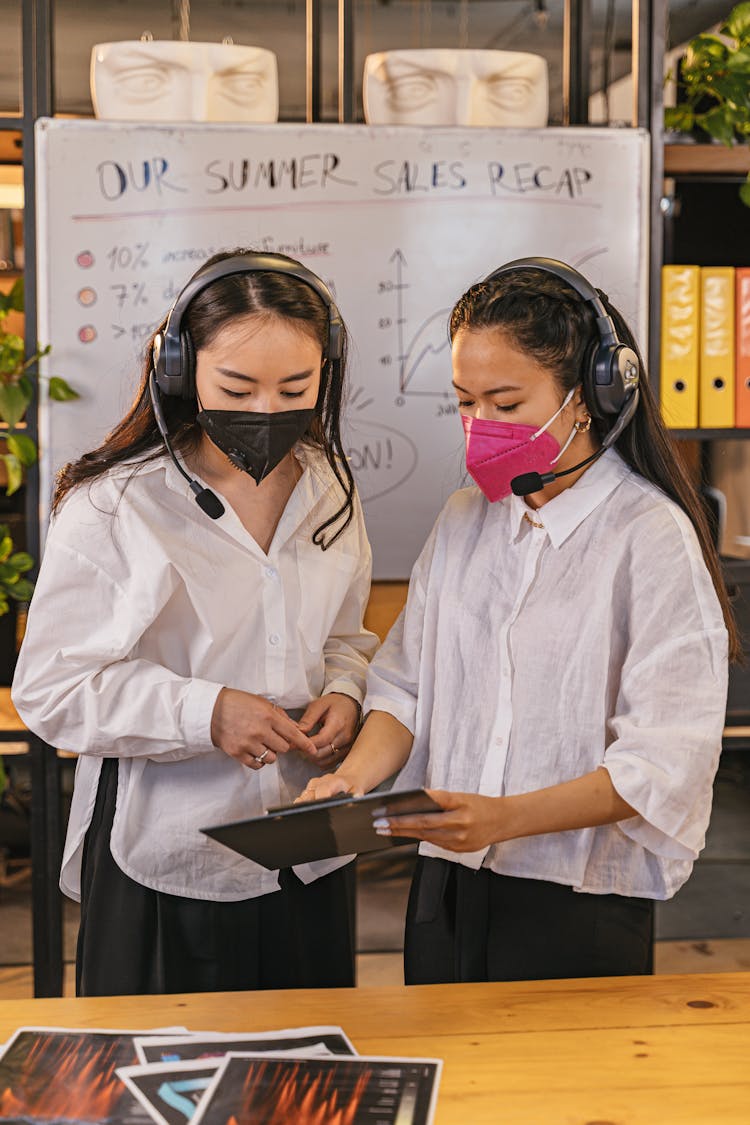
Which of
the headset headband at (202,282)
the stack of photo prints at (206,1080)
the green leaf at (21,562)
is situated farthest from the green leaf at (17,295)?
the stack of photo prints at (206,1080)

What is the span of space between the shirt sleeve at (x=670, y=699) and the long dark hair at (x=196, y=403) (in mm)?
498

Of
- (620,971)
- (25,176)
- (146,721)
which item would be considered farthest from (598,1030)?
(25,176)

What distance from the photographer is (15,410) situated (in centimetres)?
242

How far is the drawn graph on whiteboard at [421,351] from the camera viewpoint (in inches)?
103

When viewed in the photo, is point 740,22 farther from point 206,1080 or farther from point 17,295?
point 206,1080

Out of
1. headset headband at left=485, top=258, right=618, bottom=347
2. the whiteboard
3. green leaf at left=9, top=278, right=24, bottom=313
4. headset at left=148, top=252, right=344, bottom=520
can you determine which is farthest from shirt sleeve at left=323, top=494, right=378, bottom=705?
green leaf at left=9, top=278, right=24, bottom=313

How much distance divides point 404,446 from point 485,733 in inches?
51.1

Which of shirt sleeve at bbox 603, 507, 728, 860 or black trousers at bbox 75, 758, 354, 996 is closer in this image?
shirt sleeve at bbox 603, 507, 728, 860

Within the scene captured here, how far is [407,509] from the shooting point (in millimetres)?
2688

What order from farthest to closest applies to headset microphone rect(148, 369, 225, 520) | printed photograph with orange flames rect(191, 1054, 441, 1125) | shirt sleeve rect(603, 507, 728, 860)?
headset microphone rect(148, 369, 225, 520) < shirt sleeve rect(603, 507, 728, 860) < printed photograph with orange flames rect(191, 1054, 441, 1125)

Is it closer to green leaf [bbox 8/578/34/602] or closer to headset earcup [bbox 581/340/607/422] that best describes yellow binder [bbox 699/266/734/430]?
headset earcup [bbox 581/340/607/422]

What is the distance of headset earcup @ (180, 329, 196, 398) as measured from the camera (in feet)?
5.04

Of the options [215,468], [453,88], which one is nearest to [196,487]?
[215,468]

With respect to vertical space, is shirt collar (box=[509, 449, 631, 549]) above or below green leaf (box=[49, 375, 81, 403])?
below
